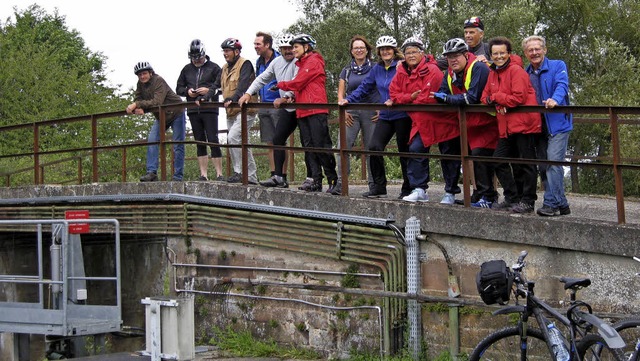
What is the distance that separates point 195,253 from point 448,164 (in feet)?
11.6

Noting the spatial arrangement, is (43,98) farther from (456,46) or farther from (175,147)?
(456,46)

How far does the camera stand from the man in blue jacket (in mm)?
9570

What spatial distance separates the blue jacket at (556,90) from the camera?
9.55 metres

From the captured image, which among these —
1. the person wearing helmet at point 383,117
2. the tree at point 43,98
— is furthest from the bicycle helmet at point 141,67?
the tree at point 43,98

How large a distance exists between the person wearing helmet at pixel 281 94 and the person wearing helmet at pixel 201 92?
851 millimetres

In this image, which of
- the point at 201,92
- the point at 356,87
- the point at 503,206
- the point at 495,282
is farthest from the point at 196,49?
the point at 495,282

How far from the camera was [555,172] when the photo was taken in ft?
31.7

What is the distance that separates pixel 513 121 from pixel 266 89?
12.9 feet

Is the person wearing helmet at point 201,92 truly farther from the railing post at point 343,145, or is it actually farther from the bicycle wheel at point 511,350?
the bicycle wheel at point 511,350

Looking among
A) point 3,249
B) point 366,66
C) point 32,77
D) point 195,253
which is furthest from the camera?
point 32,77

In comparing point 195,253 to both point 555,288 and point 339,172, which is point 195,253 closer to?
point 339,172

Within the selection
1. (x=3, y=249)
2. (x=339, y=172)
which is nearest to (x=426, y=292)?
(x=339, y=172)

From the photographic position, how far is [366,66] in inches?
462

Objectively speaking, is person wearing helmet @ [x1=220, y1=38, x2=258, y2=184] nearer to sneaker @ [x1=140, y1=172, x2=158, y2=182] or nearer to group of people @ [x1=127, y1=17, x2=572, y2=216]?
group of people @ [x1=127, y1=17, x2=572, y2=216]
